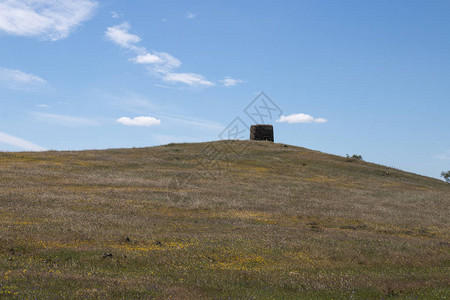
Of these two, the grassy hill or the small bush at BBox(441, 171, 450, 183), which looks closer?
the grassy hill

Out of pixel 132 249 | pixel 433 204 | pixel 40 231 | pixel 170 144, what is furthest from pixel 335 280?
pixel 170 144

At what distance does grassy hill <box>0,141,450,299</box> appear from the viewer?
41.8ft

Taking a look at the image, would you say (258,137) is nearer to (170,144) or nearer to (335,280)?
(170,144)

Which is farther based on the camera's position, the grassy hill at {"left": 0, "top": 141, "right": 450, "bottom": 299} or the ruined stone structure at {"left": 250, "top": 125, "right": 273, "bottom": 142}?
the ruined stone structure at {"left": 250, "top": 125, "right": 273, "bottom": 142}

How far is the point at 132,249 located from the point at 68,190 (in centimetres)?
1980

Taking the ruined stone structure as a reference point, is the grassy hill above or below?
below

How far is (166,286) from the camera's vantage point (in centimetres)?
1196

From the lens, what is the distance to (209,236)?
21.2 metres

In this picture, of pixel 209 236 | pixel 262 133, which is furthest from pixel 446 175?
pixel 209 236

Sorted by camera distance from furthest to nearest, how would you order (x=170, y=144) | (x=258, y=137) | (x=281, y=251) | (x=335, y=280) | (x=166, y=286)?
1. (x=258, y=137)
2. (x=170, y=144)
3. (x=281, y=251)
4. (x=335, y=280)
5. (x=166, y=286)

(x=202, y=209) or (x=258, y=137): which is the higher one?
(x=258, y=137)

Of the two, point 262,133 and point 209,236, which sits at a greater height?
point 262,133

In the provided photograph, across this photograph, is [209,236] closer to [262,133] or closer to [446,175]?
[262,133]

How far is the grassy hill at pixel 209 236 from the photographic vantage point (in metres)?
12.7
